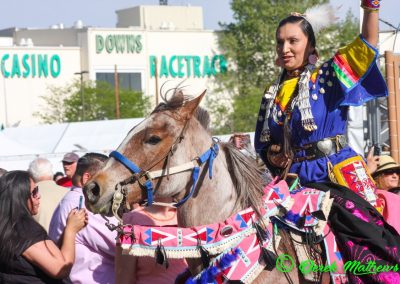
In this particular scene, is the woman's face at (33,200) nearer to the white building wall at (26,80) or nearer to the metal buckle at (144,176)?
the metal buckle at (144,176)

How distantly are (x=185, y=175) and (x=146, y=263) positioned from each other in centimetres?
143

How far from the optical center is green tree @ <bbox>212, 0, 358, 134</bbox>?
209ft

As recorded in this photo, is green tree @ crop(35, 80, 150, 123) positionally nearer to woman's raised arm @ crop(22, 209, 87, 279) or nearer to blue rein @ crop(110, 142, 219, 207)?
woman's raised arm @ crop(22, 209, 87, 279)

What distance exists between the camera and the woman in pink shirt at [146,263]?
6.57 m

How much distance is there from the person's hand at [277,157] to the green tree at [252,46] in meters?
55.1

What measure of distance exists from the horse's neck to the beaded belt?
0.67 m

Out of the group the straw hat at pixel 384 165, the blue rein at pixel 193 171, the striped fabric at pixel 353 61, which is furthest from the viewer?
the straw hat at pixel 384 165

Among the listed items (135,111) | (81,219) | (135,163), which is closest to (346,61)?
(135,163)

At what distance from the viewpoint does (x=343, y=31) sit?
65.8 metres

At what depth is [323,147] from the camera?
19.4 ft

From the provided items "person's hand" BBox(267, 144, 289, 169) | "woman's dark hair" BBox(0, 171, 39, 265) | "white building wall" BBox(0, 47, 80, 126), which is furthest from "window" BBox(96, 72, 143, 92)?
"person's hand" BBox(267, 144, 289, 169)

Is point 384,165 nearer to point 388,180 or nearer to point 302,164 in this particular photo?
point 388,180

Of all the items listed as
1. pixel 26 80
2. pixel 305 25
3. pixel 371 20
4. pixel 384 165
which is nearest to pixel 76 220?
pixel 305 25

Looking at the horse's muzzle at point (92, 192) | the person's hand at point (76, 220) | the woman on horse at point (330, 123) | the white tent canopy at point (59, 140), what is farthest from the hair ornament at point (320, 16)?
the white tent canopy at point (59, 140)
